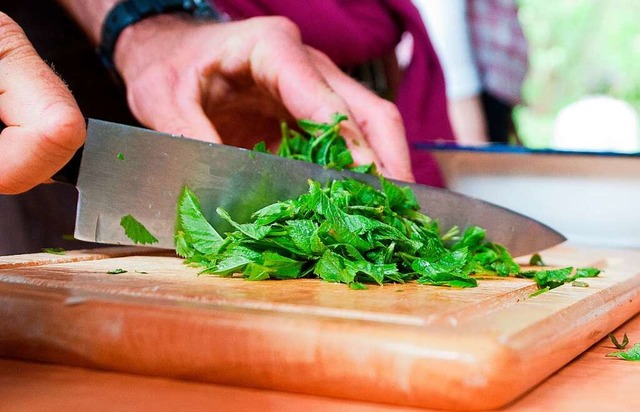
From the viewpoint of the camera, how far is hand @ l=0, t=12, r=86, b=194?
3.25 feet

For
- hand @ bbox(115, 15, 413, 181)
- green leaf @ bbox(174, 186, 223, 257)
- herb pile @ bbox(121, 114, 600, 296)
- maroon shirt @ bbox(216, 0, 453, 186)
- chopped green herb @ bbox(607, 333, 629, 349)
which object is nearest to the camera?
chopped green herb @ bbox(607, 333, 629, 349)

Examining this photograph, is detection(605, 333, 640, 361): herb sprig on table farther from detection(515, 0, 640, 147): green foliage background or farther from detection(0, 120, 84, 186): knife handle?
detection(515, 0, 640, 147): green foliage background

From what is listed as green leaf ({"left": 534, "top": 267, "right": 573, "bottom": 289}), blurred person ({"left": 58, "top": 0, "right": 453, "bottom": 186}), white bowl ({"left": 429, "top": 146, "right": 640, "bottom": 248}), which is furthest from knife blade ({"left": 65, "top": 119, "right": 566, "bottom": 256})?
white bowl ({"left": 429, "top": 146, "right": 640, "bottom": 248})

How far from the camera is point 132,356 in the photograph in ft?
3.16

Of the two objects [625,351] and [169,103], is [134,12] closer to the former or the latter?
[169,103]

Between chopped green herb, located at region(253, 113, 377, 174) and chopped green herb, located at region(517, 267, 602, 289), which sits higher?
chopped green herb, located at region(253, 113, 377, 174)

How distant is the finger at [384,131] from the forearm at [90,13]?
0.62 metres

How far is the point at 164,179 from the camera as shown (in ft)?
4.34

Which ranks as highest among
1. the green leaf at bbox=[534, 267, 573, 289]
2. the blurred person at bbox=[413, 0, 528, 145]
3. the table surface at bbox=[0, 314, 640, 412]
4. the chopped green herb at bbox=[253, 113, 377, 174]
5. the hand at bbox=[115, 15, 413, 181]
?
the blurred person at bbox=[413, 0, 528, 145]

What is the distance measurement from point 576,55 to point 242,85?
7296mm

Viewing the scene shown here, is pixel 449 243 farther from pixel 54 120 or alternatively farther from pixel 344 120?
pixel 54 120

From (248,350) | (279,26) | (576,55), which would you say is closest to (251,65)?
(279,26)

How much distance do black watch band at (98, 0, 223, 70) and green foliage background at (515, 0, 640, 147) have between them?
6537 millimetres

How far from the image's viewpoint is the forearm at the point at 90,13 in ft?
6.38
